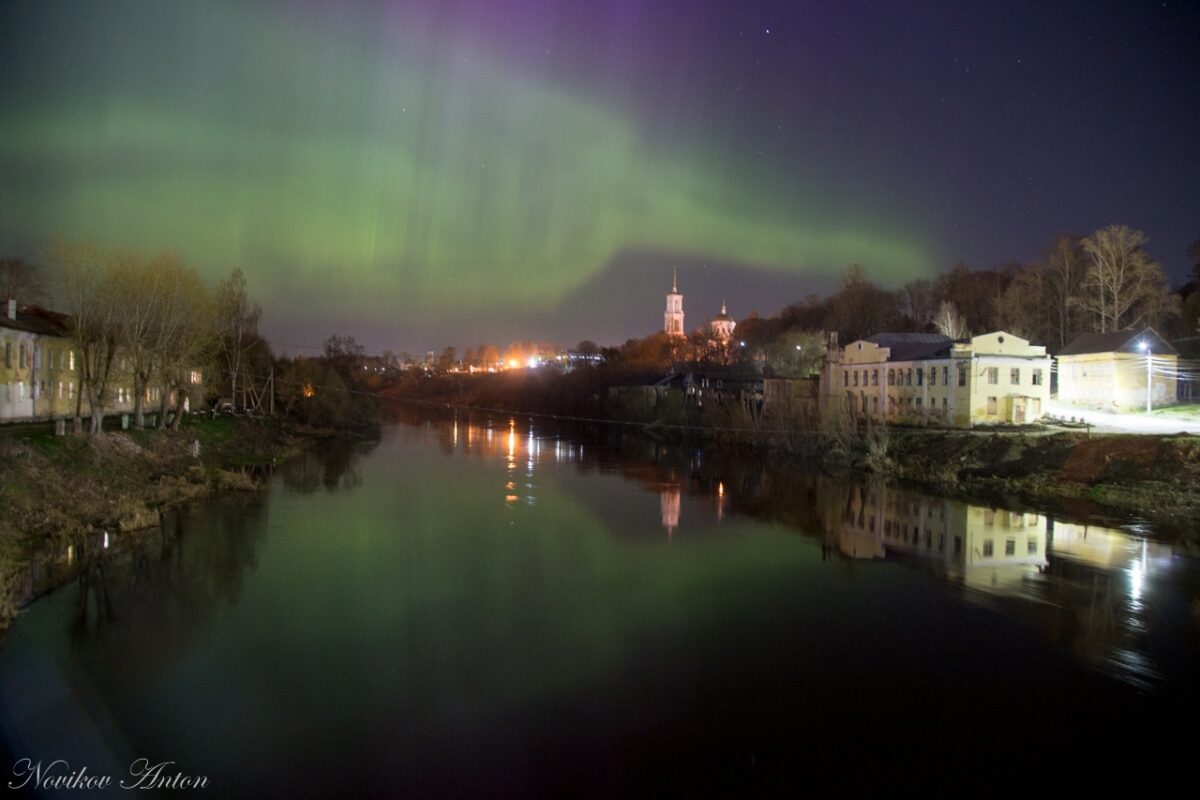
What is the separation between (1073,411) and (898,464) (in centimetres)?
1571

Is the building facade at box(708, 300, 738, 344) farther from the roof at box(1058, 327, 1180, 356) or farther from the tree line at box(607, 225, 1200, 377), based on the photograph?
the roof at box(1058, 327, 1180, 356)

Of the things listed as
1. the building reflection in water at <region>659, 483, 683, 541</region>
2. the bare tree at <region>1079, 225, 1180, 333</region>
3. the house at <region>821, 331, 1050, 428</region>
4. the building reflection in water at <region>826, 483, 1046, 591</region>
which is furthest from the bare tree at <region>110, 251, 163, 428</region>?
the bare tree at <region>1079, 225, 1180, 333</region>

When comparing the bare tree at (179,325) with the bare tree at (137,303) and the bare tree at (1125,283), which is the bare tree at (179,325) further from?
the bare tree at (1125,283)

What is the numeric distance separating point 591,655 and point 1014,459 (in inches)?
1305

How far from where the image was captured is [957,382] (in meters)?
51.6

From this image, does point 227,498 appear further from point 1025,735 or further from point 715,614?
point 1025,735

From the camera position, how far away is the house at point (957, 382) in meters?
50.5

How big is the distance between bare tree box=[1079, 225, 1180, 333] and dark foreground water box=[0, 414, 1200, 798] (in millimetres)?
42266

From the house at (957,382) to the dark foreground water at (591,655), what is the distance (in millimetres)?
23778

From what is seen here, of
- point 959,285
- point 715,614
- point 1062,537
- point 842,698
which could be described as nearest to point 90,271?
point 715,614
